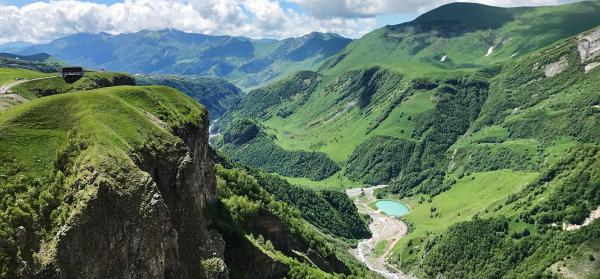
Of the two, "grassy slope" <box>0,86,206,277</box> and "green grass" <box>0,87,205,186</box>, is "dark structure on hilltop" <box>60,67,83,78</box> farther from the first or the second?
"grassy slope" <box>0,86,206,277</box>

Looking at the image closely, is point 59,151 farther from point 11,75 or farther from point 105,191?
point 11,75

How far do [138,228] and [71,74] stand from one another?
347ft

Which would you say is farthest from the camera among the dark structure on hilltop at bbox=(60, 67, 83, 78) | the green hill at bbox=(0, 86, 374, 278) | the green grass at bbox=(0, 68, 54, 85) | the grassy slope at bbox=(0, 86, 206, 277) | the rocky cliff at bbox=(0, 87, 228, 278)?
the dark structure on hilltop at bbox=(60, 67, 83, 78)

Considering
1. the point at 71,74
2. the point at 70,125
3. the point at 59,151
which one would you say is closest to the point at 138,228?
the point at 59,151

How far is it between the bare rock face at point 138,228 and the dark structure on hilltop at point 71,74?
3208 inches

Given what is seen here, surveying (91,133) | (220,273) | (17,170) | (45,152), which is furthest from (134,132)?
(220,273)

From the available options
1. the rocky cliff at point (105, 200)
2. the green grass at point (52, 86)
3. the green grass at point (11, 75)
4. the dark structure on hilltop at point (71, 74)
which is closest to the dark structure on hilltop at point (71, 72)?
the dark structure on hilltop at point (71, 74)

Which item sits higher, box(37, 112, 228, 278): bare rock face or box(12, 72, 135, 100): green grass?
box(12, 72, 135, 100): green grass

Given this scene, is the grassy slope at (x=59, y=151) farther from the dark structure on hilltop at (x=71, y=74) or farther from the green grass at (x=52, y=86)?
the dark structure on hilltop at (x=71, y=74)

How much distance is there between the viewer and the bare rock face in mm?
72312

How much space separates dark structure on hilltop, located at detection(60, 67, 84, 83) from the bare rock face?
267 ft

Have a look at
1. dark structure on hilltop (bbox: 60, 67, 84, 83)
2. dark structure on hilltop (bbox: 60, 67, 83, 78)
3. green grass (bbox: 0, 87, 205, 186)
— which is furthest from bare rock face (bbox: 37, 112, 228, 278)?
dark structure on hilltop (bbox: 60, 67, 83, 78)

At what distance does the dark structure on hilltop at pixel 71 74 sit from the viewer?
164 meters

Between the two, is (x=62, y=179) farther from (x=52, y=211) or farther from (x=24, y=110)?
(x=24, y=110)
